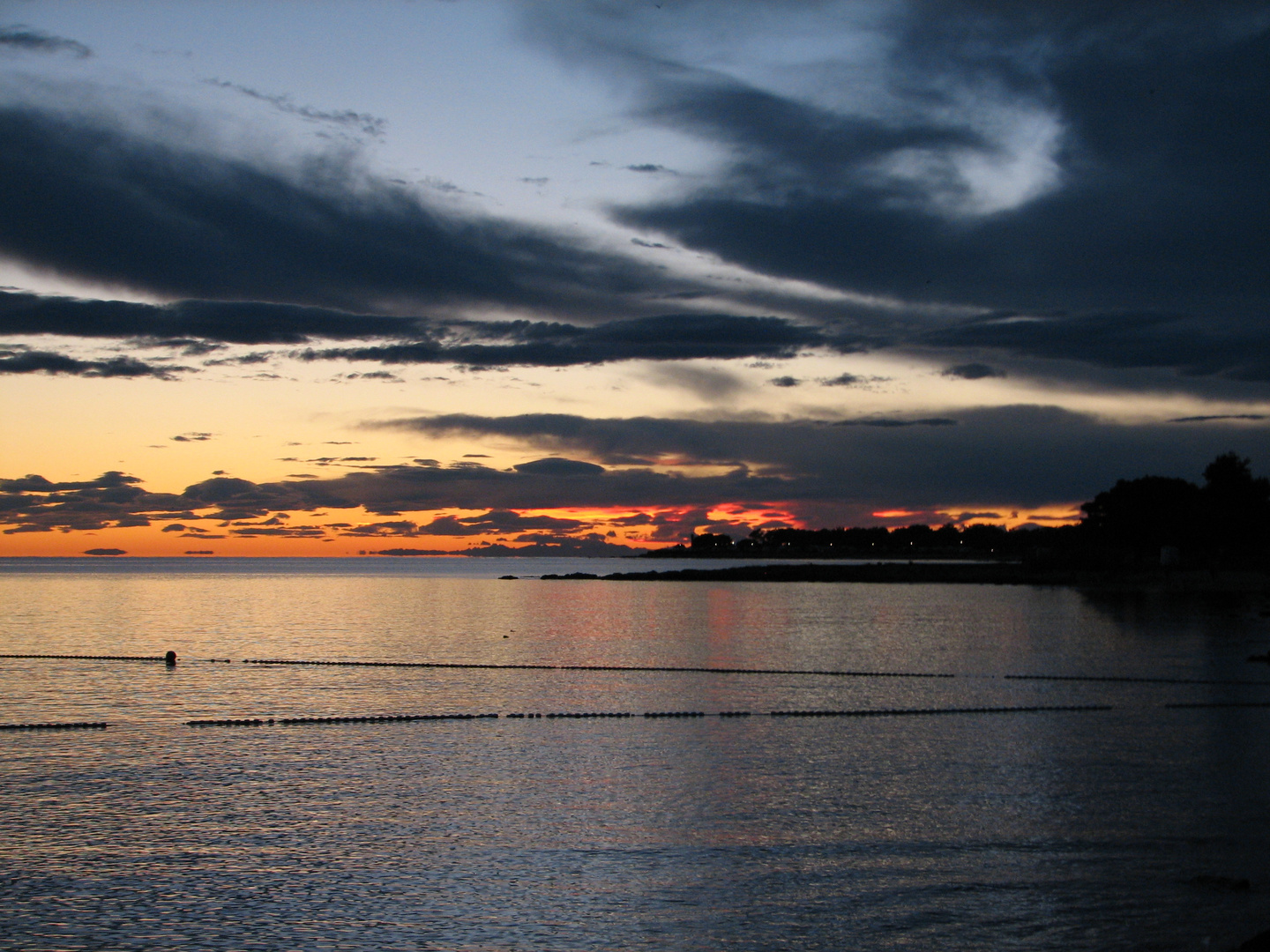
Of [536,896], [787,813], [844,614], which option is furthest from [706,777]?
[844,614]

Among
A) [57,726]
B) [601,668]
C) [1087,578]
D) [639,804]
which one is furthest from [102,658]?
[1087,578]

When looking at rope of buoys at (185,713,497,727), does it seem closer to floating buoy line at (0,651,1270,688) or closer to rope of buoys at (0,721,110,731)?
rope of buoys at (0,721,110,731)

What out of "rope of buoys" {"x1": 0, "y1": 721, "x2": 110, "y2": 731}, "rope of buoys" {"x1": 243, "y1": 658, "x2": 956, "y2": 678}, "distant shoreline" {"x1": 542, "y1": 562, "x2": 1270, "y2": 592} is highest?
"rope of buoys" {"x1": 0, "y1": 721, "x2": 110, "y2": 731}

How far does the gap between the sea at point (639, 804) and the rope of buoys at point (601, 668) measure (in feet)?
1.35

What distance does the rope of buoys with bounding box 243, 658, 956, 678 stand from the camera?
5253cm

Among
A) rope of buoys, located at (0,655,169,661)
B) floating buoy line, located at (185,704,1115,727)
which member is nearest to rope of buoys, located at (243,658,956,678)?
rope of buoys, located at (0,655,169,661)

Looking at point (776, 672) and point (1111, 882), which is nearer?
point (1111, 882)

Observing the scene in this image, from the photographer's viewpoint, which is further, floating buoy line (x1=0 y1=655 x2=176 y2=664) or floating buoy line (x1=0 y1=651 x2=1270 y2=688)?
floating buoy line (x1=0 y1=655 x2=176 y2=664)

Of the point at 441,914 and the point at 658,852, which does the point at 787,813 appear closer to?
the point at 658,852

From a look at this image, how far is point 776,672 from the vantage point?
53031 millimetres

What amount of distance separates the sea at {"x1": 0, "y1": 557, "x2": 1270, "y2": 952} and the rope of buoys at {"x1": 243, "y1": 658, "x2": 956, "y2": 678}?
0.41 metres

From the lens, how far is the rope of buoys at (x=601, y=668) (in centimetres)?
5253

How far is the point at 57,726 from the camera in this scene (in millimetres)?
35375

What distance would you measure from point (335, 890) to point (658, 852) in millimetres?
6258
